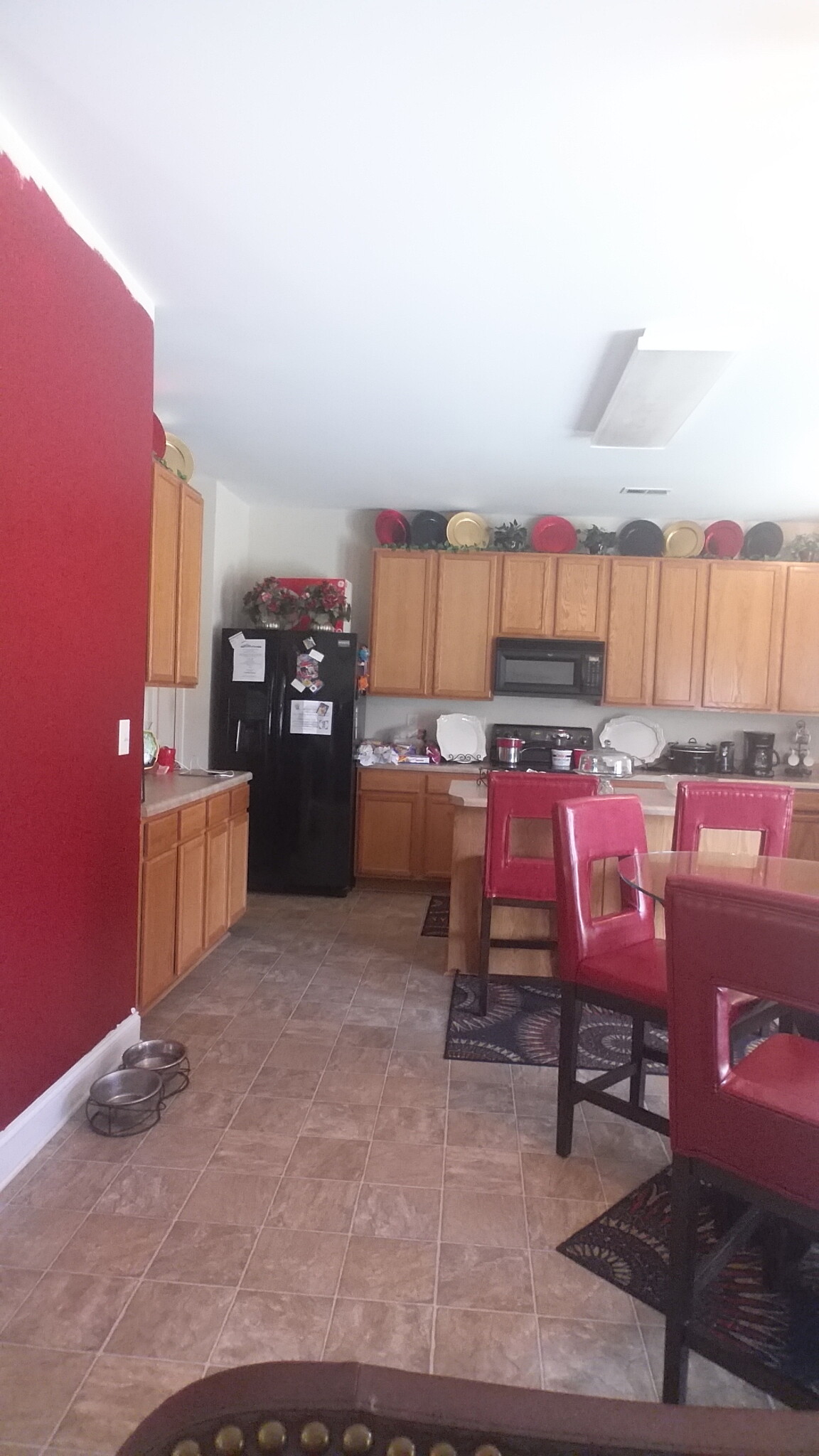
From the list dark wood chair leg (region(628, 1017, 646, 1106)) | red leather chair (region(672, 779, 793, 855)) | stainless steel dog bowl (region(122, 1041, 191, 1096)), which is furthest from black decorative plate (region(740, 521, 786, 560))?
stainless steel dog bowl (region(122, 1041, 191, 1096))

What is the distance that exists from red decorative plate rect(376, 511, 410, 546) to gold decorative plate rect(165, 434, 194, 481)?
1.73 metres

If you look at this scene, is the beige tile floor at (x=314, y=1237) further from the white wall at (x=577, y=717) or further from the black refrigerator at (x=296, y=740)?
the white wall at (x=577, y=717)

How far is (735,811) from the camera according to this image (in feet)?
9.06

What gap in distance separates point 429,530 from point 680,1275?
4.38 metres

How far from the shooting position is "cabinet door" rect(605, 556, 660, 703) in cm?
499

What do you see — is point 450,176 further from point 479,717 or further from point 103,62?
point 479,717

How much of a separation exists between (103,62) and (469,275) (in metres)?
1.11

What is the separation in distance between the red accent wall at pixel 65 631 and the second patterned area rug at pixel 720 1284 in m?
1.50

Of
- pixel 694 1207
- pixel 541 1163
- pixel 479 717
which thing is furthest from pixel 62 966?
pixel 479 717

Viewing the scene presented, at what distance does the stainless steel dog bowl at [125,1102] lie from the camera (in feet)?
7.23

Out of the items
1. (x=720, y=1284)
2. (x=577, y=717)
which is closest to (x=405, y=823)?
(x=577, y=717)

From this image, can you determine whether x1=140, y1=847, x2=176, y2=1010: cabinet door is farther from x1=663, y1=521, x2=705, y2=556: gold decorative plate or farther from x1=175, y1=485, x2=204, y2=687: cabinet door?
x1=663, y1=521, x2=705, y2=556: gold decorative plate

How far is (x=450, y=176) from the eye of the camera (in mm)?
1940

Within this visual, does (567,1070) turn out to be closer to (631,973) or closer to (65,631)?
(631,973)
